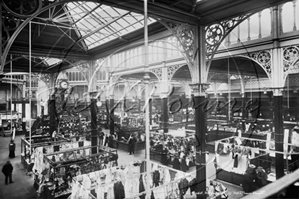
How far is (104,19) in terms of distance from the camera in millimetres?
7699

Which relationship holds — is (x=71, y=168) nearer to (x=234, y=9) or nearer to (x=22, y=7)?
(x=22, y=7)

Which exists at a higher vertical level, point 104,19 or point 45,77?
point 104,19

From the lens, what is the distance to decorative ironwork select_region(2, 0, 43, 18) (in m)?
3.09

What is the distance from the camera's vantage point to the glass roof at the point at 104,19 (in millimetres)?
6779

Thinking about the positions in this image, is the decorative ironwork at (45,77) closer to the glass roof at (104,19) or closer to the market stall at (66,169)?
the glass roof at (104,19)

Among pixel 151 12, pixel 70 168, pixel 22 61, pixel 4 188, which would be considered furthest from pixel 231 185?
pixel 22 61

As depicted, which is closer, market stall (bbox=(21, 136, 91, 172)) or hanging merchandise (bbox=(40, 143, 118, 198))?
hanging merchandise (bbox=(40, 143, 118, 198))

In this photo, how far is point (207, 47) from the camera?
614cm

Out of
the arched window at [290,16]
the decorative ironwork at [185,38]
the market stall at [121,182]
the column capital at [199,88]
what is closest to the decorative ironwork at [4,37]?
the decorative ironwork at [185,38]

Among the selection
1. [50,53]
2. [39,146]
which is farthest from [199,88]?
[39,146]

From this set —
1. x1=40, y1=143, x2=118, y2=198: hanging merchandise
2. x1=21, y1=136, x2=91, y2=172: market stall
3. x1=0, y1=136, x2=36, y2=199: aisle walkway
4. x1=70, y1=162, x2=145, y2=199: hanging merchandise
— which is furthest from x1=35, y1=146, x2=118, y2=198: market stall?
x1=21, y1=136, x2=91, y2=172: market stall

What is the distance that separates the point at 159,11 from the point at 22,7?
308 cm

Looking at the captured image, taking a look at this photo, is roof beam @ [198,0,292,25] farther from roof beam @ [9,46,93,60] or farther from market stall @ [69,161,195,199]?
roof beam @ [9,46,93,60]

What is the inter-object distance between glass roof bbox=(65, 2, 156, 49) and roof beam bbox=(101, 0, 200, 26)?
1.15 m
